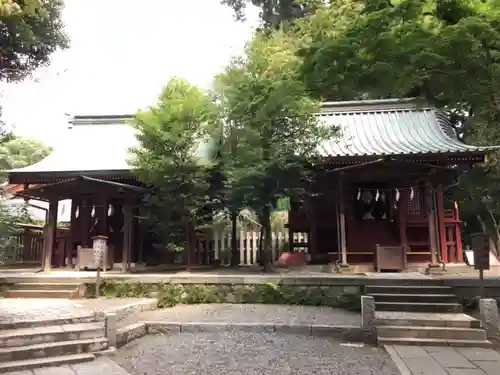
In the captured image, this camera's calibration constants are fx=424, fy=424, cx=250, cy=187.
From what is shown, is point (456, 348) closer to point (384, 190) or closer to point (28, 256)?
point (384, 190)

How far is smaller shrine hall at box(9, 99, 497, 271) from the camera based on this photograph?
39.2 feet

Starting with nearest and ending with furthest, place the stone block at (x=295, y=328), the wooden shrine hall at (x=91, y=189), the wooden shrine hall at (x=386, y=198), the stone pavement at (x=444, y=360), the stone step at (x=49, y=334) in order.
Result: the stone pavement at (x=444, y=360) < the stone step at (x=49, y=334) < the stone block at (x=295, y=328) < the wooden shrine hall at (x=386, y=198) < the wooden shrine hall at (x=91, y=189)

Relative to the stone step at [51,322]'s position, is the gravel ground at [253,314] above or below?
below

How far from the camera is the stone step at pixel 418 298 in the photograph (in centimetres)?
869

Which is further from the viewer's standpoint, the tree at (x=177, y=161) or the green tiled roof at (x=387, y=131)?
the green tiled roof at (x=387, y=131)

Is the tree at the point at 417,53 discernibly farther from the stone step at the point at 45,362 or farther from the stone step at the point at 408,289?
the stone step at the point at 408,289

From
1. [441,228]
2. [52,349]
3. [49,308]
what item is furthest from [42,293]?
[441,228]

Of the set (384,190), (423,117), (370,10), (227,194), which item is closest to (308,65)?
(370,10)

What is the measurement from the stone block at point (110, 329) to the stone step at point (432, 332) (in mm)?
4402

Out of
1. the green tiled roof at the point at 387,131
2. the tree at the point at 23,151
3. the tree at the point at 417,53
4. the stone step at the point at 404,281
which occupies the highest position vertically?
the tree at the point at 23,151

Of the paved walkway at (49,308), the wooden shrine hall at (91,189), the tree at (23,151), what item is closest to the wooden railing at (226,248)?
the wooden shrine hall at (91,189)

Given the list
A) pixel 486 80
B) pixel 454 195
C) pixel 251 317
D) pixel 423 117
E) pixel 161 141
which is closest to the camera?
pixel 486 80

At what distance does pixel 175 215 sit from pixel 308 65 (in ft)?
27.5

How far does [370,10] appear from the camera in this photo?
14.9 ft
